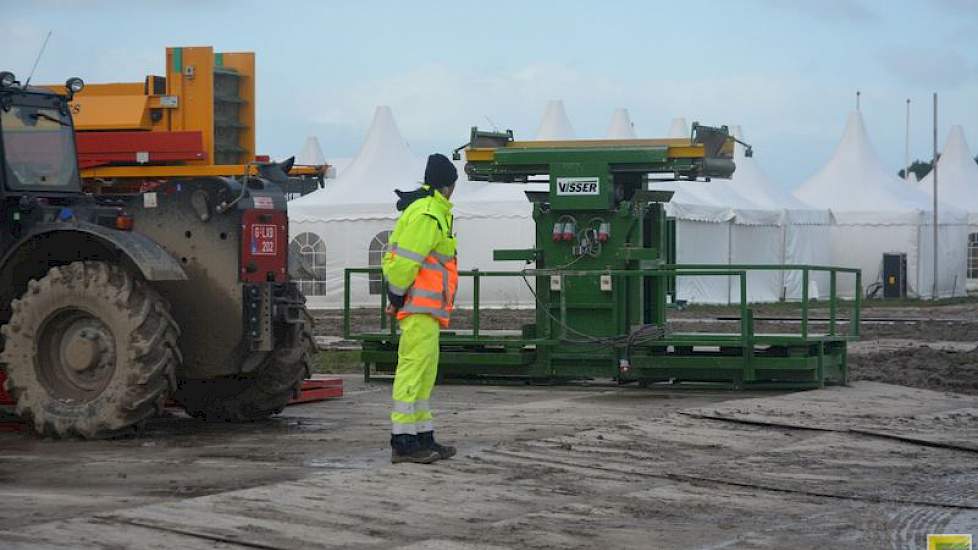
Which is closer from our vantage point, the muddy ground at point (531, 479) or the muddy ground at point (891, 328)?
the muddy ground at point (531, 479)

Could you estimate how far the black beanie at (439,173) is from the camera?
9602 millimetres

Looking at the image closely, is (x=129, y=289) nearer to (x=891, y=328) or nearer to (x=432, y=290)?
(x=432, y=290)

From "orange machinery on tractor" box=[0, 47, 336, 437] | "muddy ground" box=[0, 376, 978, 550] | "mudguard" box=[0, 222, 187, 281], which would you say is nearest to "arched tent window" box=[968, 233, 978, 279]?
"muddy ground" box=[0, 376, 978, 550]

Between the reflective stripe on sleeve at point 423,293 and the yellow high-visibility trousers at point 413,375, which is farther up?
the reflective stripe on sleeve at point 423,293

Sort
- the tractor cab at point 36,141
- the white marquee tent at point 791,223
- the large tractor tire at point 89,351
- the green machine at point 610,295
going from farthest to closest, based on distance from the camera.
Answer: the white marquee tent at point 791,223, the green machine at point 610,295, the tractor cab at point 36,141, the large tractor tire at point 89,351

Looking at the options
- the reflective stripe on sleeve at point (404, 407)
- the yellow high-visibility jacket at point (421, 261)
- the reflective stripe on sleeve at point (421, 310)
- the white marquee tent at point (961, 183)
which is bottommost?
the reflective stripe on sleeve at point (404, 407)

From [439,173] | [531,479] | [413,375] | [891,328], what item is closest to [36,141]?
[439,173]

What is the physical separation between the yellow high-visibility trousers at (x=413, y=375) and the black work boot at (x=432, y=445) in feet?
0.11

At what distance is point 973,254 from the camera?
43844 mm

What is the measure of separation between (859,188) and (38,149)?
33.7 m

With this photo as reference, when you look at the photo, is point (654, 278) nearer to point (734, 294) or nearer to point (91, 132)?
point (91, 132)

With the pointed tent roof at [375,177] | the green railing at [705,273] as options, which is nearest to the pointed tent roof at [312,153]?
the pointed tent roof at [375,177]

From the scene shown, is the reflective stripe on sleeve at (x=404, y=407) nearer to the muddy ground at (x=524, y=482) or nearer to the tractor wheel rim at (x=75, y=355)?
the muddy ground at (x=524, y=482)

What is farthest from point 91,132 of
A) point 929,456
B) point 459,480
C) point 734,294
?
point 734,294
